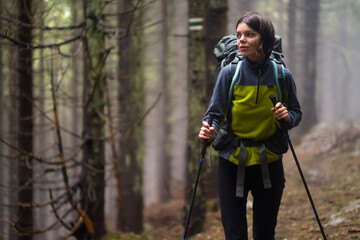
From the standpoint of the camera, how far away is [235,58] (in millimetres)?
3336

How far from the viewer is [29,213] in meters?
7.38

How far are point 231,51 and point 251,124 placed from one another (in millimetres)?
771

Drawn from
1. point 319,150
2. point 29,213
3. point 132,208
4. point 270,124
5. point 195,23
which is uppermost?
point 195,23

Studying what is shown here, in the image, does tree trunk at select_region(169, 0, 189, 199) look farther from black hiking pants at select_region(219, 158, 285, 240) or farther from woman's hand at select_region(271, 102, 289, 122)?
woman's hand at select_region(271, 102, 289, 122)

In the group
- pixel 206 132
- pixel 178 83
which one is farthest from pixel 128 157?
pixel 178 83

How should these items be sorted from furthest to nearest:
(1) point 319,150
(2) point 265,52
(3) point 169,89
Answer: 1. (3) point 169,89
2. (1) point 319,150
3. (2) point 265,52

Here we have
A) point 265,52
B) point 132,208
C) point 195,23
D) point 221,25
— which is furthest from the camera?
point 132,208

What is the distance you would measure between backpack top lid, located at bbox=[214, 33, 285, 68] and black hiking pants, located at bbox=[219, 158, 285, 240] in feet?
3.12

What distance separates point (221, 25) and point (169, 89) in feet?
47.0

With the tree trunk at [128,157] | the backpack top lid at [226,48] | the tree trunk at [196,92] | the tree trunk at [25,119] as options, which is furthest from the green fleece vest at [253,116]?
the tree trunk at [128,157]

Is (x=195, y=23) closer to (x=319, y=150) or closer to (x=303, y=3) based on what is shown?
(x=319, y=150)

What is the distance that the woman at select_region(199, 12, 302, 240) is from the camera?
315 cm

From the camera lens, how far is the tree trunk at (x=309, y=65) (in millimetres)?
15875

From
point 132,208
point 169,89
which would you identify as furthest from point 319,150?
point 169,89
